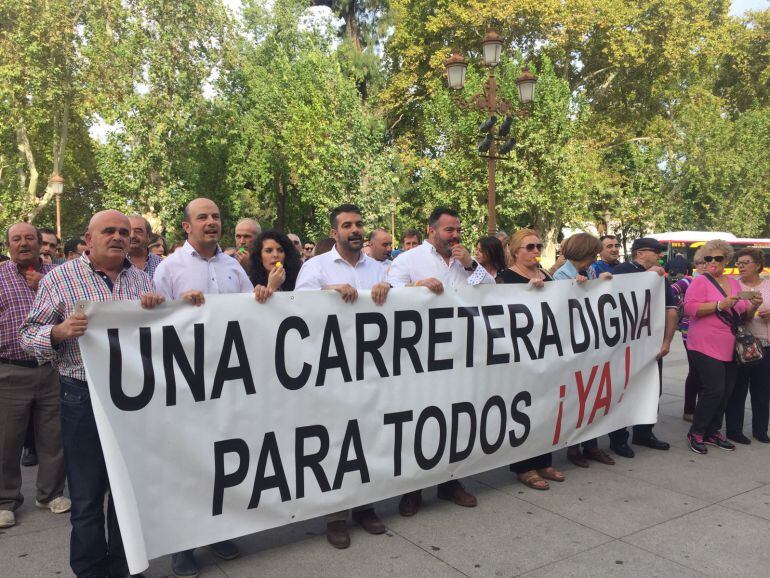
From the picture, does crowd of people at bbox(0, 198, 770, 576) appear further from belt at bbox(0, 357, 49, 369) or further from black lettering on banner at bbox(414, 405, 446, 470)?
black lettering on banner at bbox(414, 405, 446, 470)

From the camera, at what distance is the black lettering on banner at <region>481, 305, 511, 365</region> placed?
13.8ft

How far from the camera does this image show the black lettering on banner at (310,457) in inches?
135

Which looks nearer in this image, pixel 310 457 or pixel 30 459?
pixel 310 457

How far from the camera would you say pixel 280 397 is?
3.39m

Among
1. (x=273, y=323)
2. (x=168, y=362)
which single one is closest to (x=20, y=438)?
(x=168, y=362)

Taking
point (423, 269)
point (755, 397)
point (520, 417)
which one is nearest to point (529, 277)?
point (423, 269)

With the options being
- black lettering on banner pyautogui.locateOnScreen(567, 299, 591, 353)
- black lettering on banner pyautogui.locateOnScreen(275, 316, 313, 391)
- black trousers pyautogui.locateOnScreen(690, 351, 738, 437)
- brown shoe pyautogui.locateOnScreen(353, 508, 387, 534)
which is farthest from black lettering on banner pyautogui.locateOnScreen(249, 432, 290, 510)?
black trousers pyautogui.locateOnScreen(690, 351, 738, 437)

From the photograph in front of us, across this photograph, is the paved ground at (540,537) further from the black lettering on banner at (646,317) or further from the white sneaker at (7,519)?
the black lettering on banner at (646,317)

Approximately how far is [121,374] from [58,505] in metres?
1.79

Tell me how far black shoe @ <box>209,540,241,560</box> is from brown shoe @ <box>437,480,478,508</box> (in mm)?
1422

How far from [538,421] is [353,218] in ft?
6.32

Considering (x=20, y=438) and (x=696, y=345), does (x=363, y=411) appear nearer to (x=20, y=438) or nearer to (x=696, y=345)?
(x=20, y=438)

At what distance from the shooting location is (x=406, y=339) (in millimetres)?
3885

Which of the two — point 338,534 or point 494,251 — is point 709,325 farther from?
point 338,534
